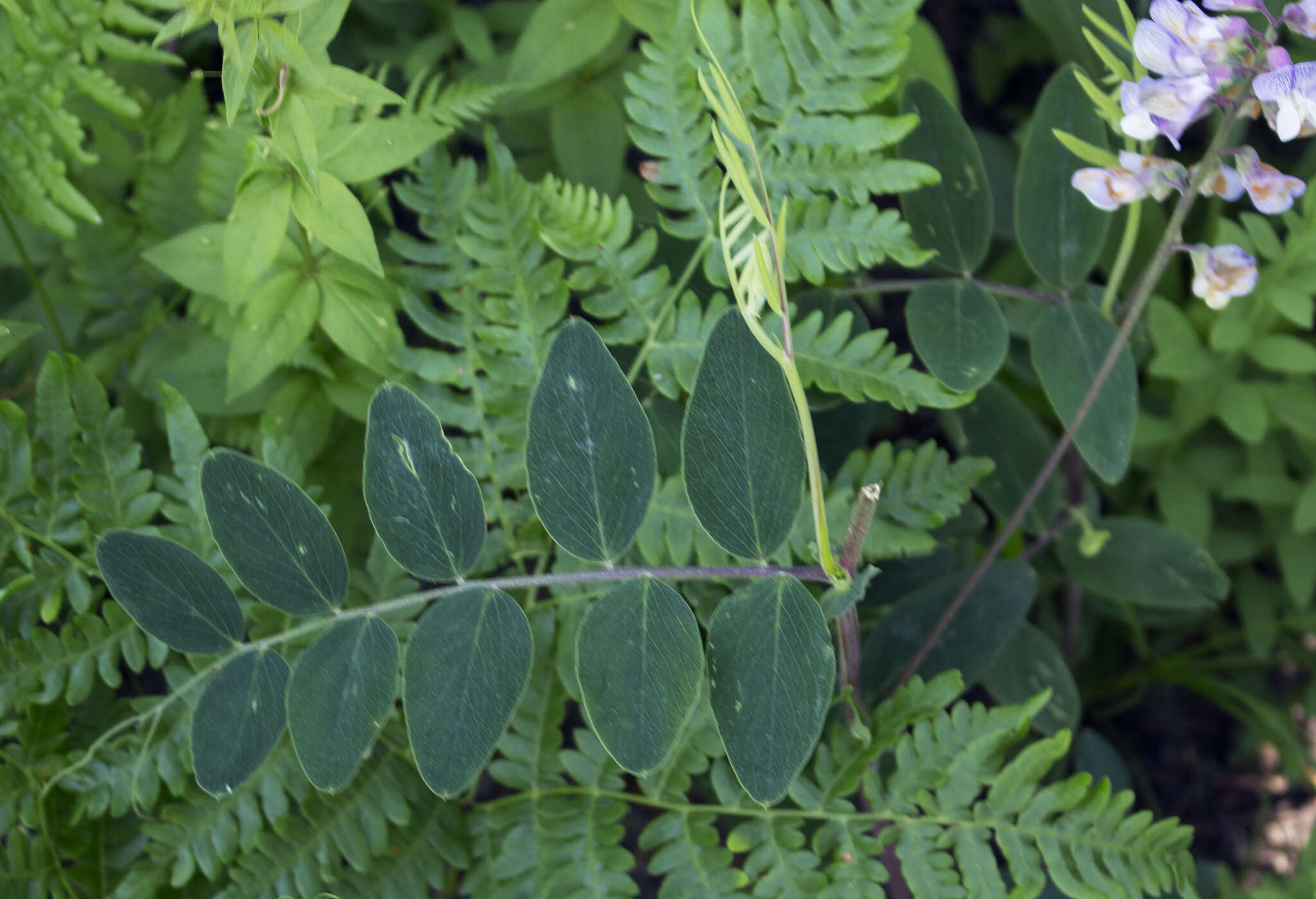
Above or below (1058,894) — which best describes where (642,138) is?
above

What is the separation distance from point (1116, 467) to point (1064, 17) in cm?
75

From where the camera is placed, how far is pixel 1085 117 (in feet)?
3.39

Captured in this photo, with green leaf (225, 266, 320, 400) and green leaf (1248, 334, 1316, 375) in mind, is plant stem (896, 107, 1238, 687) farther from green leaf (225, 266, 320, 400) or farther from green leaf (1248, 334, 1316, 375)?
green leaf (225, 266, 320, 400)

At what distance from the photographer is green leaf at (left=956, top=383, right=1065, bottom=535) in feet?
4.08

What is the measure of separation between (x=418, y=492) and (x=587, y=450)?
0.15m

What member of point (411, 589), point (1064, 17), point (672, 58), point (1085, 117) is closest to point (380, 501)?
point (411, 589)

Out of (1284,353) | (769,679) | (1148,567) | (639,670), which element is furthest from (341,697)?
(1284,353)

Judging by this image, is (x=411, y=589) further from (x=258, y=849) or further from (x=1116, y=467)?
(x=1116, y=467)

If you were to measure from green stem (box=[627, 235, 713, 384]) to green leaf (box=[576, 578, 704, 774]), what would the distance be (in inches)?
12.9

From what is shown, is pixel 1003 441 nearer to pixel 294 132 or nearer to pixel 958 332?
pixel 958 332

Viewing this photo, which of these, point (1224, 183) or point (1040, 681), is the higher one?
point (1224, 183)

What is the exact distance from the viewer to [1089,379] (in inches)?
40.3

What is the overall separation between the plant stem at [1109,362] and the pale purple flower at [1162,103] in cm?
6

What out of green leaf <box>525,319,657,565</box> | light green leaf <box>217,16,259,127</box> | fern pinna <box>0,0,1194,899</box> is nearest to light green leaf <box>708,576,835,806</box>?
fern pinna <box>0,0,1194,899</box>
